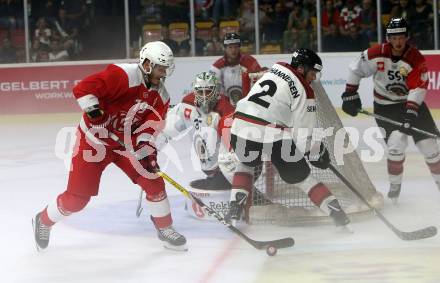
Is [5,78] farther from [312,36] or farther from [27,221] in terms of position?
Answer: [27,221]

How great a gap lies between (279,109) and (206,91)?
701mm

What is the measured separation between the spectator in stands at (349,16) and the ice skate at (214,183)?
4.92m

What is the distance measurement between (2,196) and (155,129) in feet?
6.16

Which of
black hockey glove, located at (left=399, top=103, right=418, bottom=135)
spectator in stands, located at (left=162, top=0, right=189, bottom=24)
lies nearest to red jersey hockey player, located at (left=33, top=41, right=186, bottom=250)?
black hockey glove, located at (left=399, top=103, right=418, bottom=135)

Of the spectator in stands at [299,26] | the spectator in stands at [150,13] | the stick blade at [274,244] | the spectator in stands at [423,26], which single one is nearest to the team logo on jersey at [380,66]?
the stick blade at [274,244]

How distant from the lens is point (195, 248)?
4668 millimetres

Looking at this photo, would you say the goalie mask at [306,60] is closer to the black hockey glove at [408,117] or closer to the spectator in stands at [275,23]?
the black hockey glove at [408,117]

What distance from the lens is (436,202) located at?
5668mm

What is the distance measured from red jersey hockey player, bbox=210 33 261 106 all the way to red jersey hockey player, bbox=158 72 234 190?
1.73m

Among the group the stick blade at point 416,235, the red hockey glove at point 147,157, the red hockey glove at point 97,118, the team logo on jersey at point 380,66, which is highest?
the team logo on jersey at point 380,66

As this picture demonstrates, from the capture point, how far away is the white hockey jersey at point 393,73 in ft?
18.1

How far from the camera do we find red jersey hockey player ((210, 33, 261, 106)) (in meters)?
7.16

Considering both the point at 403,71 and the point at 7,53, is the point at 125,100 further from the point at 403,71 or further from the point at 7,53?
the point at 7,53

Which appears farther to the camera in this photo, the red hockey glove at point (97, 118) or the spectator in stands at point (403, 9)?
the spectator in stands at point (403, 9)
